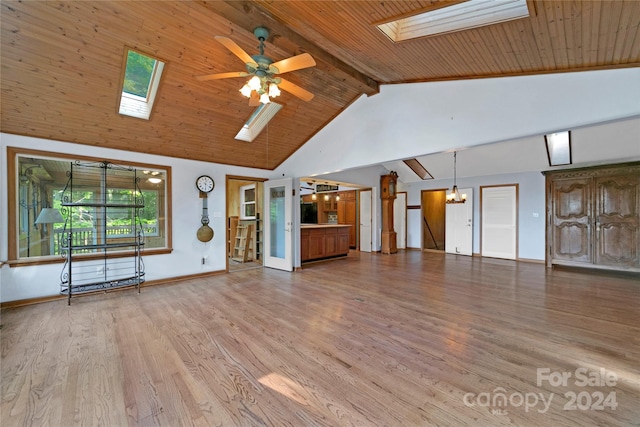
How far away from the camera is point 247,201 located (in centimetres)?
820

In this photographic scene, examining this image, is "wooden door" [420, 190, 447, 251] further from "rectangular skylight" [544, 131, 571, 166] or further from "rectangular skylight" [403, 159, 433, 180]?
"rectangular skylight" [544, 131, 571, 166]

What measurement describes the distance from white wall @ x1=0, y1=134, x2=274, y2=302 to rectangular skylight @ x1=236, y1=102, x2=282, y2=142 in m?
0.95

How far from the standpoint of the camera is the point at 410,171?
861cm

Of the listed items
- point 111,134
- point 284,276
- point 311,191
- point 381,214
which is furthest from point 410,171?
point 111,134

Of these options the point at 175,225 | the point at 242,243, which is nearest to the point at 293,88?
the point at 175,225

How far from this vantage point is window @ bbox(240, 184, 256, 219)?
7.88m

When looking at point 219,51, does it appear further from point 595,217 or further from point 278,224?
point 595,217

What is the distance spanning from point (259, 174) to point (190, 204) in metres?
1.77

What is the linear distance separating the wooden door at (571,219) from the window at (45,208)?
28.7 ft

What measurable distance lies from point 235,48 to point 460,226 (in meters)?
7.89

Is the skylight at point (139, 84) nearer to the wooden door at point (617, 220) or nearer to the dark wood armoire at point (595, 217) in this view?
the dark wood armoire at point (595, 217)

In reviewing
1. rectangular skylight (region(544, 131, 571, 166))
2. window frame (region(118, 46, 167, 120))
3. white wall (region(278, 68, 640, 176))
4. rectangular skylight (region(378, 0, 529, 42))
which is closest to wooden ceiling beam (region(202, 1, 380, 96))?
white wall (region(278, 68, 640, 176))

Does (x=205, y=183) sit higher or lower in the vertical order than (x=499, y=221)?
higher

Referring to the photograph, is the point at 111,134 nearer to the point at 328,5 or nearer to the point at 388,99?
the point at 328,5
